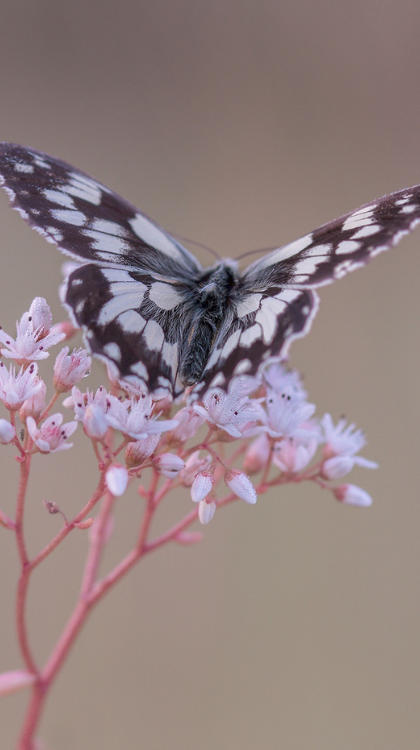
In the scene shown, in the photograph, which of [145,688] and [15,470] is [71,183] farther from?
[145,688]

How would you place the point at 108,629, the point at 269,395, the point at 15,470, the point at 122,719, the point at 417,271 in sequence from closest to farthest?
the point at 269,395 → the point at 122,719 → the point at 108,629 → the point at 15,470 → the point at 417,271

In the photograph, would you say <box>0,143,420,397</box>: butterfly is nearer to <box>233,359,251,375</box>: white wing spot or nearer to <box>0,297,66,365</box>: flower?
<box>233,359,251,375</box>: white wing spot

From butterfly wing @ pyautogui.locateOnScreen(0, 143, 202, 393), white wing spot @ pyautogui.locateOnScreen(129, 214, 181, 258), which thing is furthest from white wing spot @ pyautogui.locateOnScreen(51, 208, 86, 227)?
white wing spot @ pyautogui.locateOnScreen(129, 214, 181, 258)

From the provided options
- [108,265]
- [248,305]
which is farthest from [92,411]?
[248,305]

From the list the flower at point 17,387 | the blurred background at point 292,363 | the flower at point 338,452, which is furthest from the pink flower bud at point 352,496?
the blurred background at point 292,363

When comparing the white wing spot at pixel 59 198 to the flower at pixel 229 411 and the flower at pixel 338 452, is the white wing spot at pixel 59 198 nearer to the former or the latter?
the flower at pixel 229 411

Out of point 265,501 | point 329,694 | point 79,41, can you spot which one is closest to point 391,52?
point 79,41

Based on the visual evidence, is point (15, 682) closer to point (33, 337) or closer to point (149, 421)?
point (149, 421)
